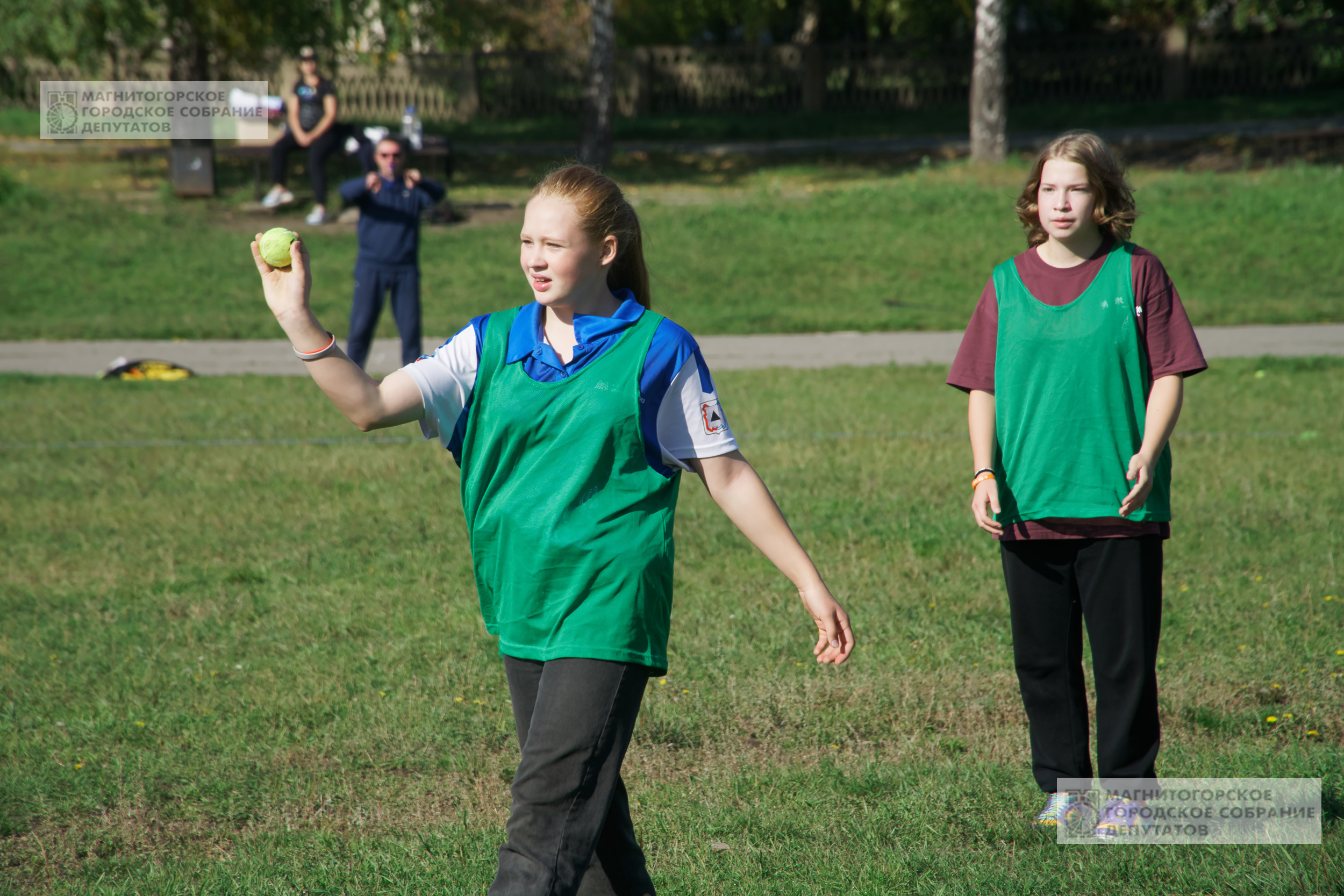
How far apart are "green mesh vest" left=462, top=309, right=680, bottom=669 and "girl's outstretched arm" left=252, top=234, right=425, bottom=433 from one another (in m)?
0.21

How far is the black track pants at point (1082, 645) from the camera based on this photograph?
332 centimetres

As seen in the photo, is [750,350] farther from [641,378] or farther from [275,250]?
[275,250]

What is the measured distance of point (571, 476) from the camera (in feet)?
8.32

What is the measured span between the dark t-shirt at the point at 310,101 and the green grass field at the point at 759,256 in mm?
1600

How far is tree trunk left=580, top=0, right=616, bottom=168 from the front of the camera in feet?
67.2

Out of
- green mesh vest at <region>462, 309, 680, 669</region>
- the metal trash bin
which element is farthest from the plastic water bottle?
green mesh vest at <region>462, 309, 680, 669</region>

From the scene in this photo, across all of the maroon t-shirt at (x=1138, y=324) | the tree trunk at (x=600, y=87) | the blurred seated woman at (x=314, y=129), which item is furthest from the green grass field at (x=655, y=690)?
the tree trunk at (x=600, y=87)

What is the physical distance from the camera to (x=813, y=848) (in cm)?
348

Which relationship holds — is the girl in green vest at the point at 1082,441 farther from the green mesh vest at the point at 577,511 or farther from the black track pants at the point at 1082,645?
the green mesh vest at the point at 577,511

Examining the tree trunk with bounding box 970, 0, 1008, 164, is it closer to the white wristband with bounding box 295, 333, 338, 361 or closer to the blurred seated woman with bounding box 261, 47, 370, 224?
the blurred seated woman with bounding box 261, 47, 370, 224

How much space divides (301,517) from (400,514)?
0.56 m

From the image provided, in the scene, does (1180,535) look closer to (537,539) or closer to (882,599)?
(882,599)

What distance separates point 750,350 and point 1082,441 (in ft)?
31.1

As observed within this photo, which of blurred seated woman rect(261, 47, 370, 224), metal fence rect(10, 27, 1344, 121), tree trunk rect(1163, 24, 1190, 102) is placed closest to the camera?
blurred seated woman rect(261, 47, 370, 224)
